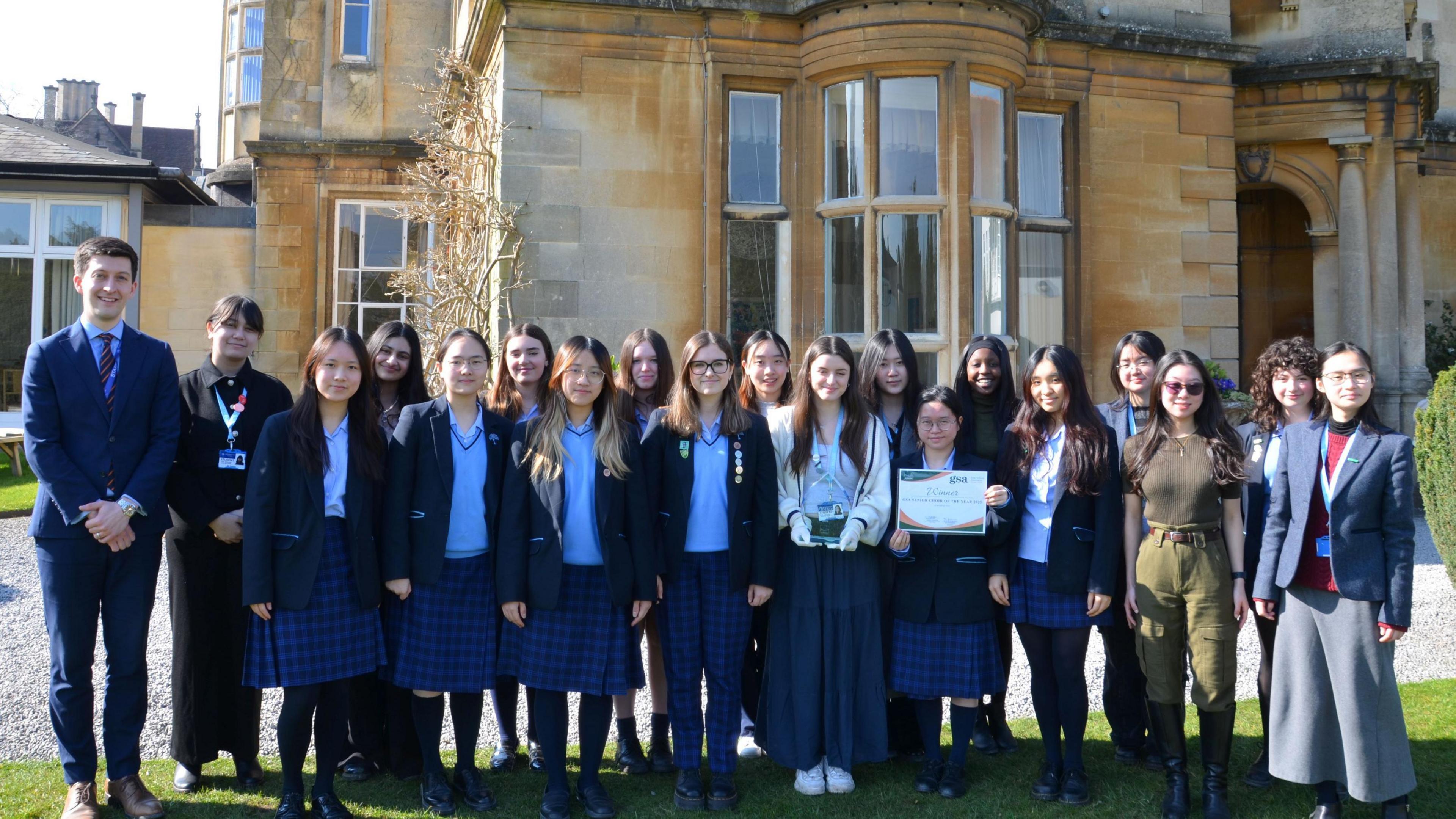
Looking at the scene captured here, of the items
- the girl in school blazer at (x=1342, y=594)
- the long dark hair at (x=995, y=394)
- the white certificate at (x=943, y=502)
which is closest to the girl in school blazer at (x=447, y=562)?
the white certificate at (x=943, y=502)

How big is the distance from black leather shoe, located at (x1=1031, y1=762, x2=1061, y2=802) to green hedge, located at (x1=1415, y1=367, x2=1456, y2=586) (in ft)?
12.6

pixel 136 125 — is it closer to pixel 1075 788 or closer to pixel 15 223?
pixel 15 223

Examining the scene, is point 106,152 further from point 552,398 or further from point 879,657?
point 879,657

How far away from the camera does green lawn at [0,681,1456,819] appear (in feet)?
13.0

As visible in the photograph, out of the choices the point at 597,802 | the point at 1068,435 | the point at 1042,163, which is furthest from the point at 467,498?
the point at 1042,163

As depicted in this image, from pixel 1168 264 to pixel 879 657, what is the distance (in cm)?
653

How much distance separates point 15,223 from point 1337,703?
14856 millimetres

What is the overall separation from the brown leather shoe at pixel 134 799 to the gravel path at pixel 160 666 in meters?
0.78

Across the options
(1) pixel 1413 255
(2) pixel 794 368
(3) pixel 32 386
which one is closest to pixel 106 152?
(2) pixel 794 368

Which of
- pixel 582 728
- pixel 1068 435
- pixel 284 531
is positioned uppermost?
pixel 1068 435

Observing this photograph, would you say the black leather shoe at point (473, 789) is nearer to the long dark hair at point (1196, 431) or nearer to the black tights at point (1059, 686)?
the black tights at point (1059, 686)

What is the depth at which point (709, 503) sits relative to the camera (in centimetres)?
415

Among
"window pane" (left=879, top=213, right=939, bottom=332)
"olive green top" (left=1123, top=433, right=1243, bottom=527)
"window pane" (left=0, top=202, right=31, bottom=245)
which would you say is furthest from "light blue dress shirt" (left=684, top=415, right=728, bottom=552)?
"window pane" (left=0, top=202, right=31, bottom=245)

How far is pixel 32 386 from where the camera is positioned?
3.74 m
